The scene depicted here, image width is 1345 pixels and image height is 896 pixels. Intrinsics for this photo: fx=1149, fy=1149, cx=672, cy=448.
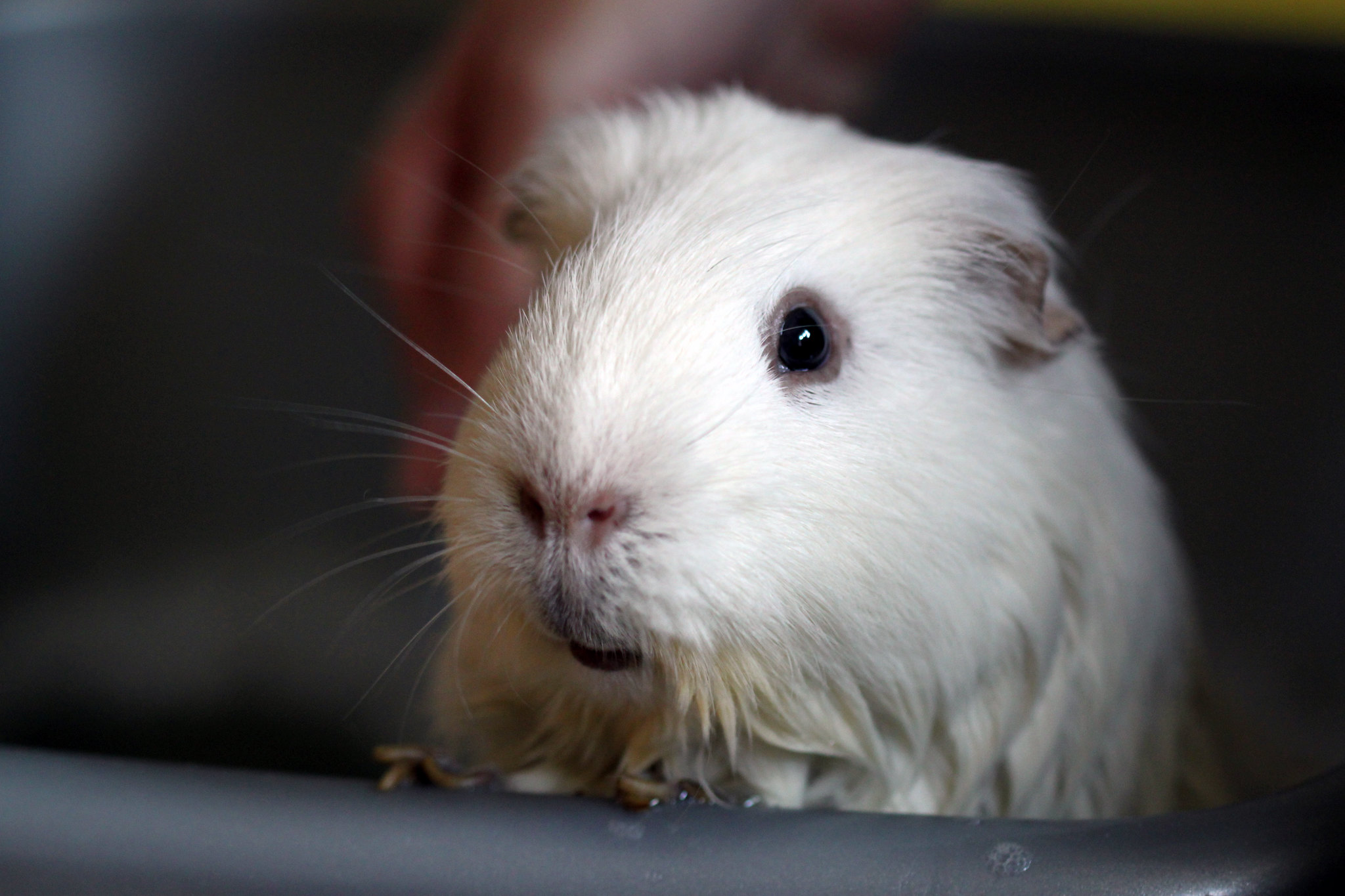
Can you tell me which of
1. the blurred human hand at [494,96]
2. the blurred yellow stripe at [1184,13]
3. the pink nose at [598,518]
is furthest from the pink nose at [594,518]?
the blurred yellow stripe at [1184,13]

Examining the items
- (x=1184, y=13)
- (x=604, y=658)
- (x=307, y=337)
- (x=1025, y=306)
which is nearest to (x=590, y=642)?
(x=604, y=658)

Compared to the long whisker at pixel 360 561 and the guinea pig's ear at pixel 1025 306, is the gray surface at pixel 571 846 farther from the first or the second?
the guinea pig's ear at pixel 1025 306

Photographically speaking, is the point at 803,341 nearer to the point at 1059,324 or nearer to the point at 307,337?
the point at 1059,324

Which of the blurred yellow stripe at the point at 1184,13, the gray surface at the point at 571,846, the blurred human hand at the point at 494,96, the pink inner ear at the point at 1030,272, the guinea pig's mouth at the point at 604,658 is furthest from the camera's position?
A: the blurred yellow stripe at the point at 1184,13

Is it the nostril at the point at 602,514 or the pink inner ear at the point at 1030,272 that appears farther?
the pink inner ear at the point at 1030,272

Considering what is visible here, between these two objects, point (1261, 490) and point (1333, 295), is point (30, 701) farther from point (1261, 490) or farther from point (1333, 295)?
point (1333, 295)

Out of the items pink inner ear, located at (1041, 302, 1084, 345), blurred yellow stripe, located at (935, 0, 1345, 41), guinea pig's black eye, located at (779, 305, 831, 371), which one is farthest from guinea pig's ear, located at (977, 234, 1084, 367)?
blurred yellow stripe, located at (935, 0, 1345, 41)

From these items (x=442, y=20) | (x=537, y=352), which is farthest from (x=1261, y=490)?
(x=442, y=20)
